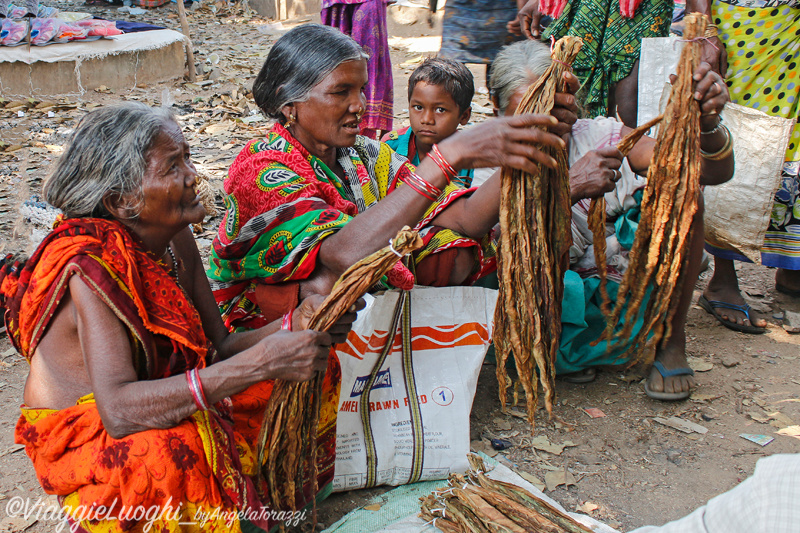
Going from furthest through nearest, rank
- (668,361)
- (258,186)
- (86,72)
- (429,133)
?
(86,72) < (429,133) < (668,361) < (258,186)

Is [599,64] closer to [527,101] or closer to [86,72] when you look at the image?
[527,101]

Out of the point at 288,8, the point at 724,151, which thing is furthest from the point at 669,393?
the point at 288,8

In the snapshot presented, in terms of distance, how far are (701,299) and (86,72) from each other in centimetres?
725

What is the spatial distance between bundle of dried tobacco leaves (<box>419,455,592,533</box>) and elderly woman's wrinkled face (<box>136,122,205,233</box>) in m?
1.23

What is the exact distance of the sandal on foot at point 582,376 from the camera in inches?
123

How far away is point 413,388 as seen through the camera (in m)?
2.50

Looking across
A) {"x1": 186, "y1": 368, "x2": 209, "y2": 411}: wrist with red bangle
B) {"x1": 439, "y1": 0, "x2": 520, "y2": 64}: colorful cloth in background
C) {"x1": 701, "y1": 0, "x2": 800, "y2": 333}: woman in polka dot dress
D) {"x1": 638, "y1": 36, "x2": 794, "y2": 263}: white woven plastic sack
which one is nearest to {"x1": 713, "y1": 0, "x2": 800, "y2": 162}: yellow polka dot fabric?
{"x1": 701, "y1": 0, "x2": 800, "y2": 333}: woman in polka dot dress

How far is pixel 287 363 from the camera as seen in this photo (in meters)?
1.88

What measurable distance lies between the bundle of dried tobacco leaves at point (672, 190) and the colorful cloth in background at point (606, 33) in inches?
69.9

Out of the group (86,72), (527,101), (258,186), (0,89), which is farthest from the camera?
(86,72)

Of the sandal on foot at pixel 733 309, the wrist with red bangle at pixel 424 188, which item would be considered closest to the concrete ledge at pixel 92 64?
the wrist with red bangle at pixel 424 188

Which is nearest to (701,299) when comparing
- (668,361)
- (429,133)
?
(668,361)

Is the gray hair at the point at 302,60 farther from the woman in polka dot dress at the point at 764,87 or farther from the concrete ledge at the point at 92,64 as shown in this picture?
the concrete ledge at the point at 92,64

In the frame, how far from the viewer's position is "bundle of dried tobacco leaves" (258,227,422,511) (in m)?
1.86
